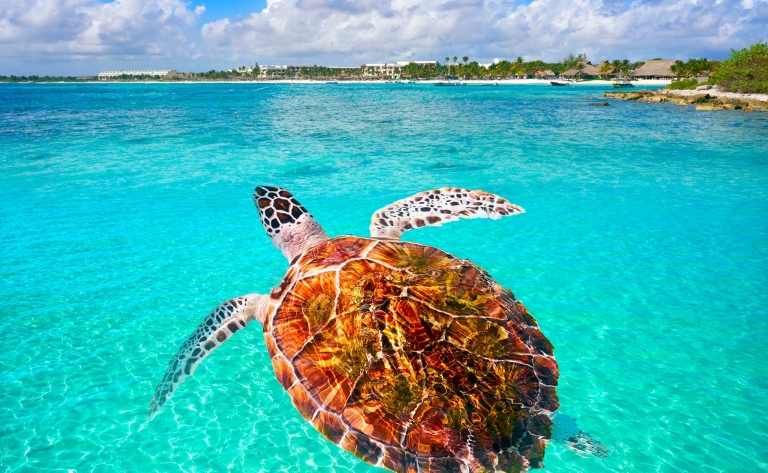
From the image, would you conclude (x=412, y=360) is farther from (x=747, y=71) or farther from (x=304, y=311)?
(x=747, y=71)

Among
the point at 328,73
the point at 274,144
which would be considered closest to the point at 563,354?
the point at 274,144

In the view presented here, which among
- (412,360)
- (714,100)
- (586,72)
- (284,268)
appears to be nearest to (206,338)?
(412,360)

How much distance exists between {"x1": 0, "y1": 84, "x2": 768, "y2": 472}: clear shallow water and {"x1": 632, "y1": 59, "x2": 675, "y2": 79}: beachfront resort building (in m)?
105

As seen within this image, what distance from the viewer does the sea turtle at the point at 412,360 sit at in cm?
264

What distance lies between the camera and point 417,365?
2.77m

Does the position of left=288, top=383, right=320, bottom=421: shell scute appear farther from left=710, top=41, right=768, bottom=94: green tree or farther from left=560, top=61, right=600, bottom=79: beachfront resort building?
left=560, top=61, right=600, bottom=79: beachfront resort building

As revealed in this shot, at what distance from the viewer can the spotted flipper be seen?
5812mm

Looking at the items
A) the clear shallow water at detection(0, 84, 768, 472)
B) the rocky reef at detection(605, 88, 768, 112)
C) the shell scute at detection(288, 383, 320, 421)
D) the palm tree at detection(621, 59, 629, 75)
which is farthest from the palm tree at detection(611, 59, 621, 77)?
the shell scute at detection(288, 383, 320, 421)

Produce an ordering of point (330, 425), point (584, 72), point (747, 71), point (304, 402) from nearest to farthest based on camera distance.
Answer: point (330, 425) → point (304, 402) → point (747, 71) → point (584, 72)

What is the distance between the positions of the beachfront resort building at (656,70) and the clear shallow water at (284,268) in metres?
105

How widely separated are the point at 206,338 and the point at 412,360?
2651 millimetres

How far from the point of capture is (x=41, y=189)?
12.4m

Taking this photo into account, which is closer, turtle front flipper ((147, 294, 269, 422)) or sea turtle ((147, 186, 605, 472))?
sea turtle ((147, 186, 605, 472))

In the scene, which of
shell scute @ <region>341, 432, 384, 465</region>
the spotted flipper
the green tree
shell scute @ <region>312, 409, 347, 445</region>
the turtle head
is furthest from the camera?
the green tree
